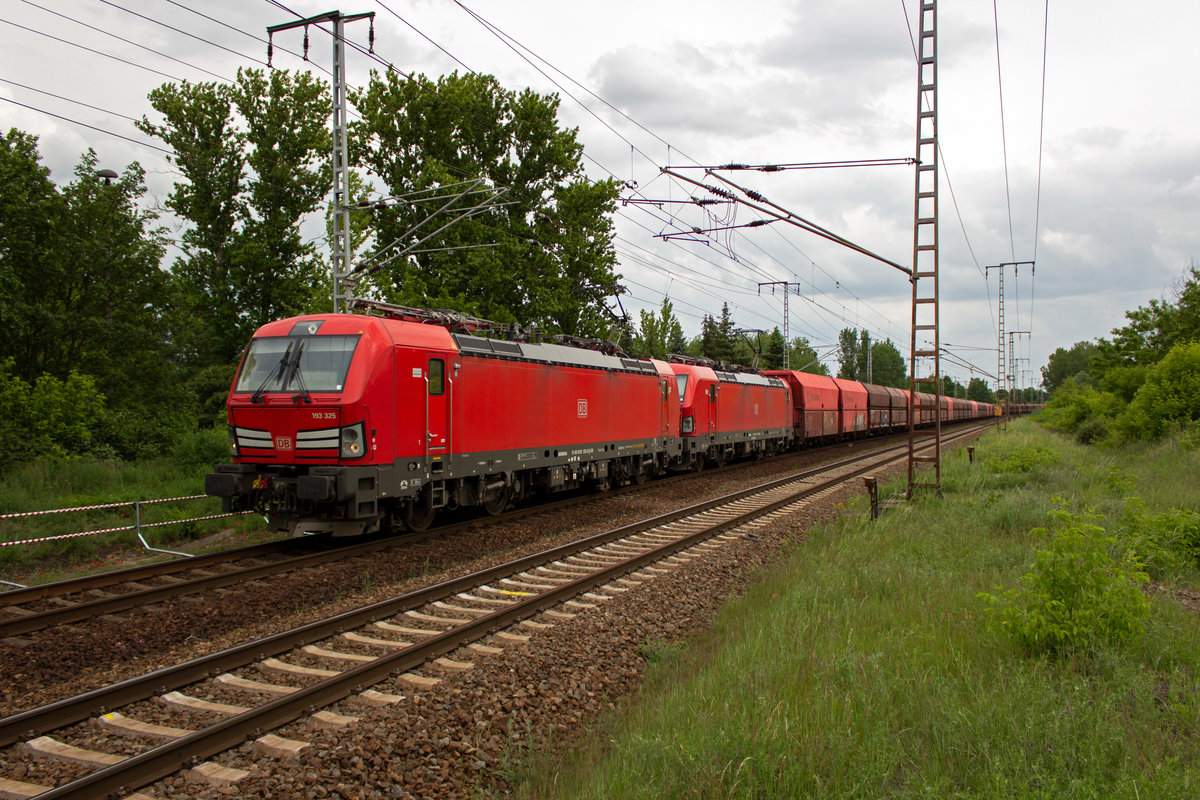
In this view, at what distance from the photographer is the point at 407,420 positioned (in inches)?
437

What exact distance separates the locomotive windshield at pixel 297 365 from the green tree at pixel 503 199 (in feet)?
55.5

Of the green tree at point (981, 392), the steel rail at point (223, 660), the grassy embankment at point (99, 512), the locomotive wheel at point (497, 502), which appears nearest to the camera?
the steel rail at point (223, 660)

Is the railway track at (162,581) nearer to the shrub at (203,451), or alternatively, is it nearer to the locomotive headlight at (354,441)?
the locomotive headlight at (354,441)

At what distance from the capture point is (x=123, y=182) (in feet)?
68.3

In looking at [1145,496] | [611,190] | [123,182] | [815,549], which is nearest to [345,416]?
[815,549]

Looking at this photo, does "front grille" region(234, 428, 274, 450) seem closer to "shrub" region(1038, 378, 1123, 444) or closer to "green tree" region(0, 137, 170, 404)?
"green tree" region(0, 137, 170, 404)

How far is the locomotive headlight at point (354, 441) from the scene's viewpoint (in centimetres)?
1015

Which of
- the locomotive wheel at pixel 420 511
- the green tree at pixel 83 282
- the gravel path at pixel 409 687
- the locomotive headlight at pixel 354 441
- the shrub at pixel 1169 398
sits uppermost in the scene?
the green tree at pixel 83 282

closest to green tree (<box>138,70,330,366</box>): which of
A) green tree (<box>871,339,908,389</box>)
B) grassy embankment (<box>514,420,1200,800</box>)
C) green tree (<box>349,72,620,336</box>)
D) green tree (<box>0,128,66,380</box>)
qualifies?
green tree (<box>349,72,620,336</box>)

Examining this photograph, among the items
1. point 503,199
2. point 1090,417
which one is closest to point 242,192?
point 503,199

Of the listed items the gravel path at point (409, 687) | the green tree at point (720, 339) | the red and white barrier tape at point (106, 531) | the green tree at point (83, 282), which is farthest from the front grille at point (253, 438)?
the green tree at point (720, 339)

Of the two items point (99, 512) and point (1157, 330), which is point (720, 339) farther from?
point (99, 512)

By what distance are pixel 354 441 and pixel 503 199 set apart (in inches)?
930

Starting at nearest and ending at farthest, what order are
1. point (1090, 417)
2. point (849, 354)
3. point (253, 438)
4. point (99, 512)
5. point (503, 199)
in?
point (253, 438) → point (99, 512) → point (503, 199) → point (1090, 417) → point (849, 354)
